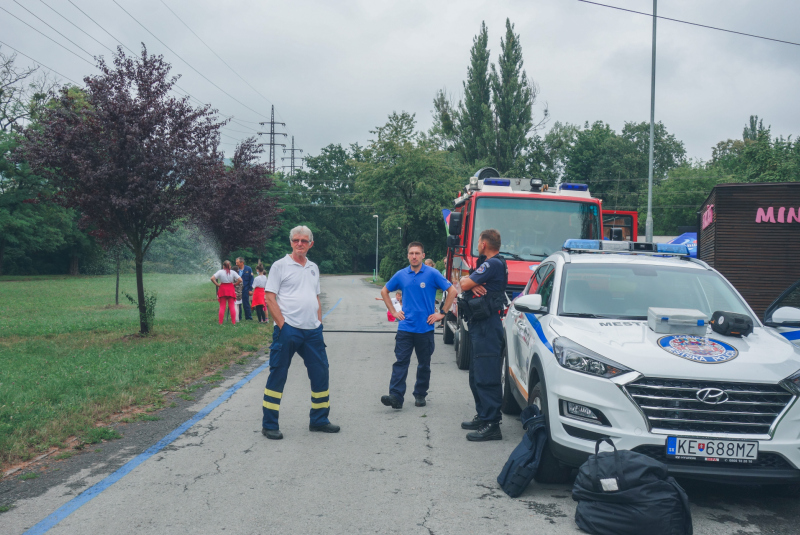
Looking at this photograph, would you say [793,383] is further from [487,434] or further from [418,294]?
[418,294]

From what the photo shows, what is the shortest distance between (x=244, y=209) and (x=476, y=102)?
25.8 m

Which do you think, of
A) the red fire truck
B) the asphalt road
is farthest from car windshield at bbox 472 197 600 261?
the asphalt road

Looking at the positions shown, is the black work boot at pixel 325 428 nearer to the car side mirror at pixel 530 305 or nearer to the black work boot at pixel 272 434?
the black work boot at pixel 272 434

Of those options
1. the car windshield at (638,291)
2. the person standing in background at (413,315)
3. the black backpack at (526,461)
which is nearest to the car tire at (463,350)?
the person standing in background at (413,315)

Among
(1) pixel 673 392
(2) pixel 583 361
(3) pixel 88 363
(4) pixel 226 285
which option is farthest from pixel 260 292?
(1) pixel 673 392

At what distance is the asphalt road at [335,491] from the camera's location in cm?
403

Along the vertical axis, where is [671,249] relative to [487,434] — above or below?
above

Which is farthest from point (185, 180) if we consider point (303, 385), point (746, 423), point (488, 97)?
point (488, 97)

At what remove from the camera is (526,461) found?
4.68m

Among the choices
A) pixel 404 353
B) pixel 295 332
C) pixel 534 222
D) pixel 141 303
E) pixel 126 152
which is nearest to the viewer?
pixel 295 332

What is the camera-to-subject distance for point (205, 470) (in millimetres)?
5125

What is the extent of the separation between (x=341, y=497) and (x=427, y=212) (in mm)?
33333

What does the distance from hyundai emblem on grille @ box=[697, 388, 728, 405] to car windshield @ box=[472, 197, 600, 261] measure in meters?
5.83

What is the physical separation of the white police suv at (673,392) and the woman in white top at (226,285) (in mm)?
12075
